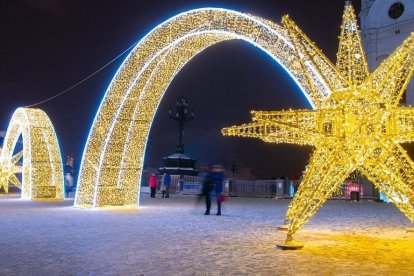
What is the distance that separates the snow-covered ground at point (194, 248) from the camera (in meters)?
5.87

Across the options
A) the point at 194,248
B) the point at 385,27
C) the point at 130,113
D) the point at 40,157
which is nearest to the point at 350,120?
the point at 194,248

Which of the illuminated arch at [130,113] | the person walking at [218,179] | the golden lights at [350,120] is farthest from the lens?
the illuminated arch at [130,113]

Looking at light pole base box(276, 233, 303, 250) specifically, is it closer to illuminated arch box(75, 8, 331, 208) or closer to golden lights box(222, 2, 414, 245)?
golden lights box(222, 2, 414, 245)

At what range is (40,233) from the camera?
916 centimetres

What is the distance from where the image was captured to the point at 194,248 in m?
7.40

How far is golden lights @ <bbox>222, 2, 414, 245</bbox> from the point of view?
826 centimetres

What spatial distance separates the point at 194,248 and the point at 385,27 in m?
36.1

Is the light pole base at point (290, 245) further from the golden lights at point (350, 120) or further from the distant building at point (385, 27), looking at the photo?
the distant building at point (385, 27)

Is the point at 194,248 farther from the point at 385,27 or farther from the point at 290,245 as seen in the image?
the point at 385,27

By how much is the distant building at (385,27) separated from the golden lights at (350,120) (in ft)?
99.3

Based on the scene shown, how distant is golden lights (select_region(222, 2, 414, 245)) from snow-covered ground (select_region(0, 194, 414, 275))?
3.27ft

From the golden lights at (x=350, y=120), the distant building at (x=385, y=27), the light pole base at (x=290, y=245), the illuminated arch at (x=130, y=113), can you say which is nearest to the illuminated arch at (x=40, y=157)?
the illuminated arch at (x=130, y=113)

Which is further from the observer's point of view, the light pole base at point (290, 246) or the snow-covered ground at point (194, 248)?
the light pole base at point (290, 246)

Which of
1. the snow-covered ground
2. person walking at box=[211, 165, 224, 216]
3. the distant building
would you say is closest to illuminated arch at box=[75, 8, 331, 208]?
person walking at box=[211, 165, 224, 216]
